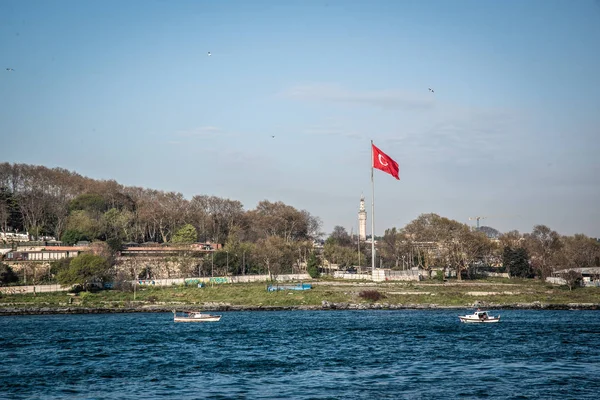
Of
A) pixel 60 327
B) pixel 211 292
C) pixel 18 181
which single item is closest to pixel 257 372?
pixel 60 327

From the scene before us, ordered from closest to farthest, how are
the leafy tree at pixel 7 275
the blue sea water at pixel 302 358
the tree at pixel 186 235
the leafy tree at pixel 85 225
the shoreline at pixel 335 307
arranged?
the blue sea water at pixel 302 358 → the shoreline at pixel 335 307 → the leafy tree at pixel 7 275 → the leafy tree at pixel 85 225 → the tree at pixel 186 235

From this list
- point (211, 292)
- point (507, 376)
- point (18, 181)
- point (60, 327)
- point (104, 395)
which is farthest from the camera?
point (18, 181)

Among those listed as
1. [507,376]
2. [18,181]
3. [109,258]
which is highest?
[18,181]

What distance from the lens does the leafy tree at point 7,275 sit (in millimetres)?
92250

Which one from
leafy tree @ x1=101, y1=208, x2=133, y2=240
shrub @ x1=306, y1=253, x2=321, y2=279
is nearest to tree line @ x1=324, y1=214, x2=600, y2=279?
shrub @ x1=306, y1=253, x2=321, y2=279

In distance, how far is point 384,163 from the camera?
83062 millimetres

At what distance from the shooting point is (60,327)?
62.4 m

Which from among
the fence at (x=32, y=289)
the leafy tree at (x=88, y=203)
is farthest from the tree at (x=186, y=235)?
the fence at (x=32, y=289)

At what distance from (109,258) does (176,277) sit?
406 inches

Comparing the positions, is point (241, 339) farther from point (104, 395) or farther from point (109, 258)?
point (109, 258)

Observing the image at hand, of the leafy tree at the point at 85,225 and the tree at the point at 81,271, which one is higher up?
the leafy tree at the point at 85,225

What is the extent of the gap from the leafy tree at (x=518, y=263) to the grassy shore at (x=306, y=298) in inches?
968

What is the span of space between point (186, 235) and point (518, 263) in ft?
182

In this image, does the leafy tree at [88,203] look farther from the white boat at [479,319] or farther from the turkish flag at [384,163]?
the white boat at [479,319]
